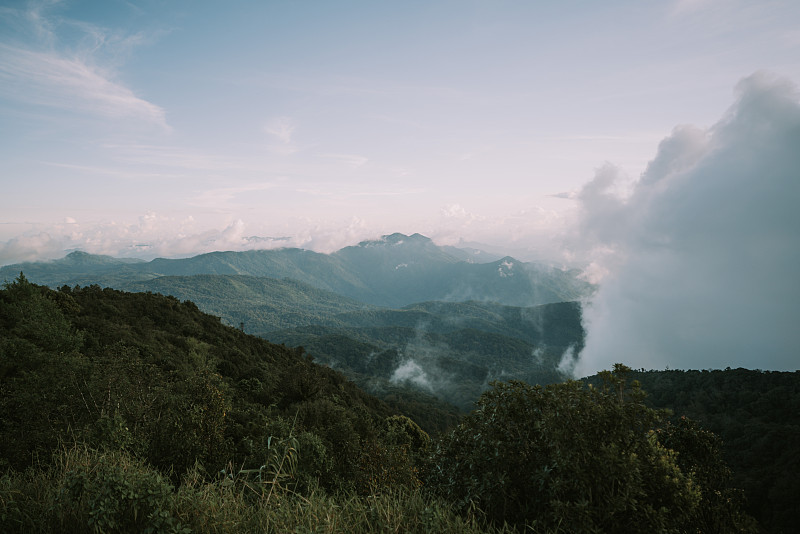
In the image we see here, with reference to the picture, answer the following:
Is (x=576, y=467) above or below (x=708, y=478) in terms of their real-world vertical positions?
above

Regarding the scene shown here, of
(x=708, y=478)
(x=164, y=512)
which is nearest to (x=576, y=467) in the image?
(x=164, y=512)

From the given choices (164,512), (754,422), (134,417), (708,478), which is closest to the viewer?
(164,512)

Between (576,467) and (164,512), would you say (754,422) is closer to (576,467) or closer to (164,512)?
(576,467)

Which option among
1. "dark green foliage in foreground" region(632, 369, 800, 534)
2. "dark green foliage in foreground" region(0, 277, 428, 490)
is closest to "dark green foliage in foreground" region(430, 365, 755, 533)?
"dark green foliage in foreground" region(0, 277, 428, 490)

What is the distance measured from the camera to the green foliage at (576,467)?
5895 mm

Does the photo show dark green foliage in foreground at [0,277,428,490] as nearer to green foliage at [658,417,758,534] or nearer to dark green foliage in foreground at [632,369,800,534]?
green foliage at [658,417,758,534]

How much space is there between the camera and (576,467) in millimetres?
6008

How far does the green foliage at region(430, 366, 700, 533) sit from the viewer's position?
5895 millimetres

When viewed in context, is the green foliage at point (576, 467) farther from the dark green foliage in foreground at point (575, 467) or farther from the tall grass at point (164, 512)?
the tall grass at point (164, 512)

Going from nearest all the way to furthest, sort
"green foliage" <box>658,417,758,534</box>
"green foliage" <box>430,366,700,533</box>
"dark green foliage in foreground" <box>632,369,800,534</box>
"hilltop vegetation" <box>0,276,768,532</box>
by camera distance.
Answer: "hilltop vegetation" <box>0,276,768,532</box>
"green foliage" <box>430,366,700,533</box>
"green foliage" <box>658,417,758,534</box>
"dark green foliage in foreground" <box>632,369,800,534</box>

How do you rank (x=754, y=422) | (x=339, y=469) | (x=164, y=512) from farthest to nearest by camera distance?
(x=754, y=422)
(x=339, y=469)
(x=164, y=512)

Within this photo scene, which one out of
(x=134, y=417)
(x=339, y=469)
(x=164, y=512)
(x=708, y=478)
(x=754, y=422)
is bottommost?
(x=754, y=422)

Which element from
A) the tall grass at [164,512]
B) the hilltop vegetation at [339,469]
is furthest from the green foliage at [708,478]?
the tall grass at [164,512]

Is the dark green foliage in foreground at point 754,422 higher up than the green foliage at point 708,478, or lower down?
lower down
